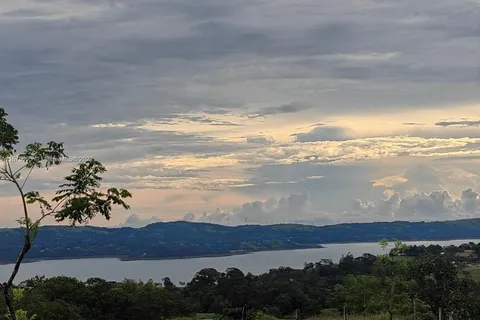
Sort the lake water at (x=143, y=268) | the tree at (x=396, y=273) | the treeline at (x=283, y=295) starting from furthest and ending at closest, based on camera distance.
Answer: the lake water at (x=143, y=268) → the treeline at (x=283, y=295) → the tree at (x=396, y=273)

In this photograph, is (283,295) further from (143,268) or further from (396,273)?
(143,268)

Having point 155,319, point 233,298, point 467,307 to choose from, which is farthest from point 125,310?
point 467,307

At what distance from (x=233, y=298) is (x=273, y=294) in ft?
10.9

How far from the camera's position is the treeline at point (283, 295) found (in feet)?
81.1

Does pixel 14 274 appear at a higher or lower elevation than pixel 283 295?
higher

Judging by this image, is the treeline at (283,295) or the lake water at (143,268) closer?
the treeline at (283,295)

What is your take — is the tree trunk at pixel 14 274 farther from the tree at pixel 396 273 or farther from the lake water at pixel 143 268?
the lake water at pixel 143 268

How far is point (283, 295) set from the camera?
44594mm

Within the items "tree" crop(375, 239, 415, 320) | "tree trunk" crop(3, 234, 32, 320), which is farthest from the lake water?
"tree trunk" crop(3, 234, 32, 320)

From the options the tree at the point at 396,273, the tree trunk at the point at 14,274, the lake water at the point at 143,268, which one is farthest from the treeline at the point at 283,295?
the lake water at the point at 143,268

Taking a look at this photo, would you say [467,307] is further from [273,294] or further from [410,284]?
[273,294]

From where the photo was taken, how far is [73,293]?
35688mm

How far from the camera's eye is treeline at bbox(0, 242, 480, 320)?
2473 cm

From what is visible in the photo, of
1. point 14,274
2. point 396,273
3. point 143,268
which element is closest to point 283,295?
point 396,273
